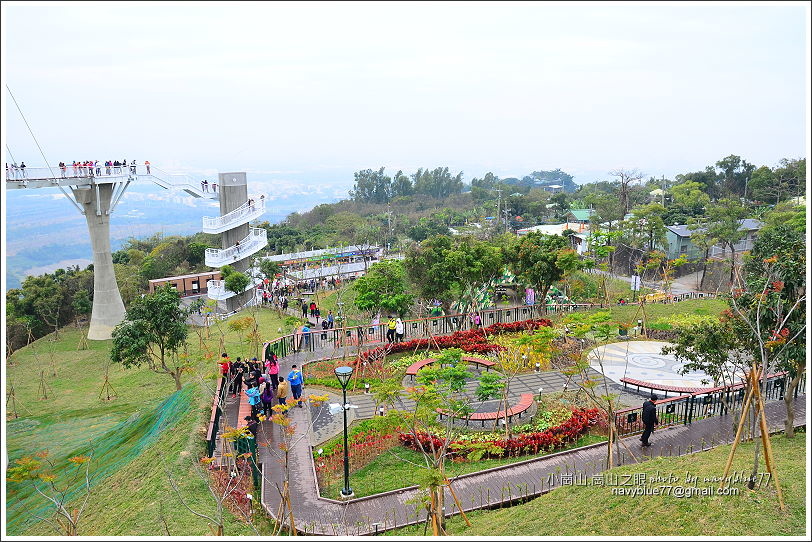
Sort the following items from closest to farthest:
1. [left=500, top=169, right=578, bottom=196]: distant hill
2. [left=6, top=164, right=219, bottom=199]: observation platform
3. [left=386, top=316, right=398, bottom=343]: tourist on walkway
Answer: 1. [left=386, top=316, right=398, bottom=343]: tourist on walkway
2. [left=6, top=164, right=219, bottom=199]: observation platform
3. [left=500, top=169, right=578, bottom=196]: distant hill

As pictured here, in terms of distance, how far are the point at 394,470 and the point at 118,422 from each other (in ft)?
26.9

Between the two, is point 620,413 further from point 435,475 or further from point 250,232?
point 250,232

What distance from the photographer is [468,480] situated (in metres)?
9.36

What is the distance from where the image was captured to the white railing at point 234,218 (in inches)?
1126

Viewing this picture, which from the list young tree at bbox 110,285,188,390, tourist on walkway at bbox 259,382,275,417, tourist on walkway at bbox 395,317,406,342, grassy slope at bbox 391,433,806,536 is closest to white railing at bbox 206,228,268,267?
tourist on walkway at bbox 395,317,406,342

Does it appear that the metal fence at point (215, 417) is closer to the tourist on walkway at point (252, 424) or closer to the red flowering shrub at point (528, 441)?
the tourist on walkway at point (252, 424)

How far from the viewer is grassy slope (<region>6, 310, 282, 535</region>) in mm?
8562

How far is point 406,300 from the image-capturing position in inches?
725

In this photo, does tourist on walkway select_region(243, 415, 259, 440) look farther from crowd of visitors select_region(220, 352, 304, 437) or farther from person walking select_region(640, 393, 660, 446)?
person walking select_region(640, 393, 660, 446)

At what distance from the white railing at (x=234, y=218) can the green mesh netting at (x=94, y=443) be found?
14.9 m

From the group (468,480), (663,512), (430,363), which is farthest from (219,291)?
(663,512)

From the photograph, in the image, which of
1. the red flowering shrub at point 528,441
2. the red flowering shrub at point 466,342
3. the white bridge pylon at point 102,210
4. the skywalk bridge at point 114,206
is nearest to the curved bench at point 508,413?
the red flowering shrub at point 528,441

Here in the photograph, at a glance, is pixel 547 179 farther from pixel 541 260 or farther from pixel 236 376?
pixel 236 376

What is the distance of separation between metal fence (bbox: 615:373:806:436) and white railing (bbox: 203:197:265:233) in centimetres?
2249
